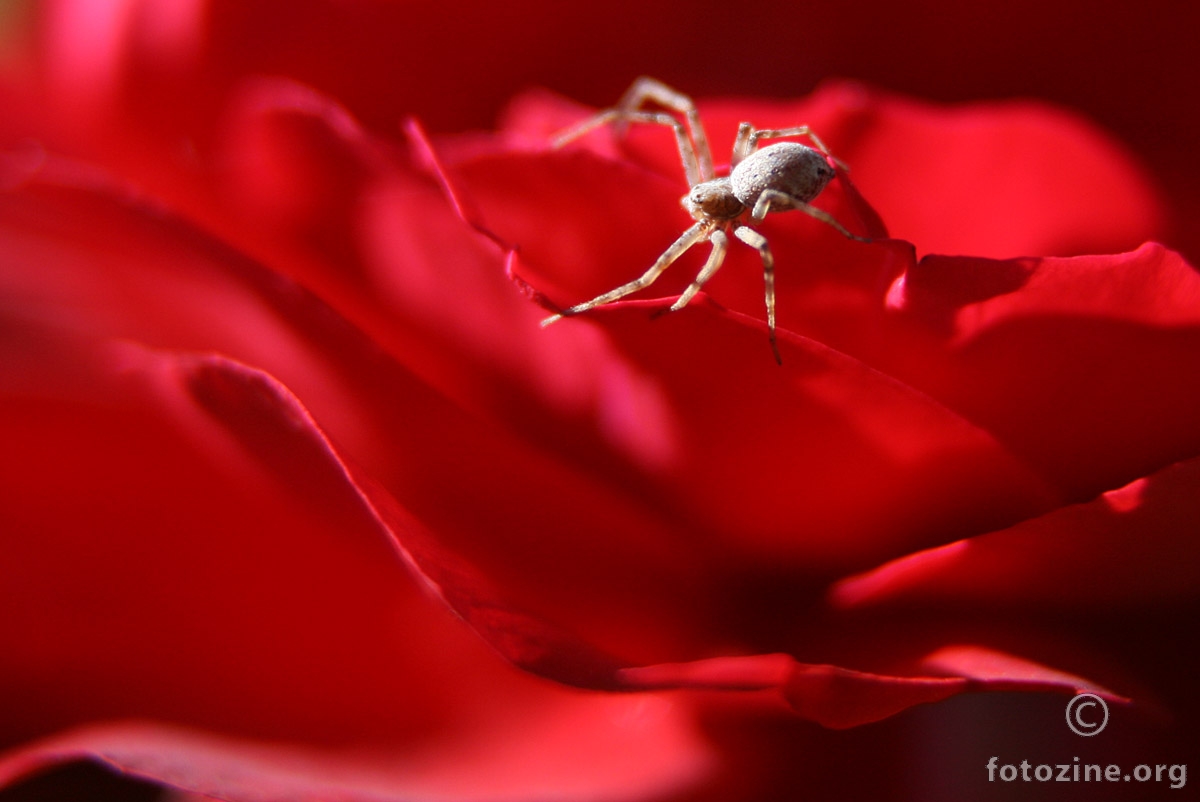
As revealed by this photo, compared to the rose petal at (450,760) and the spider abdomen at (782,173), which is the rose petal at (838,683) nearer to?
the rose petal at (450,760)

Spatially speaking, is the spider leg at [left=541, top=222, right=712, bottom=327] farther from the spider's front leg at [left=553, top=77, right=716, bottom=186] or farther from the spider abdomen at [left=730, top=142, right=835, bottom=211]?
the spider abdomen at [left=730, top=142, right=835, bottom=211]

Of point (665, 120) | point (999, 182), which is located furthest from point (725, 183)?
point (999, 182)

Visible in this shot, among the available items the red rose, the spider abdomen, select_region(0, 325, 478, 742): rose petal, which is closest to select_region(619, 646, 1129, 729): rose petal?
the red rose

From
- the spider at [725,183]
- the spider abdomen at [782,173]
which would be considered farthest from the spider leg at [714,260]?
the spider abdomen at [782,173]

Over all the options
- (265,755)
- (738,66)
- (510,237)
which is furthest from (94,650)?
(738,66)

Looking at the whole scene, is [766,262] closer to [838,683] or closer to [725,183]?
[838,683]

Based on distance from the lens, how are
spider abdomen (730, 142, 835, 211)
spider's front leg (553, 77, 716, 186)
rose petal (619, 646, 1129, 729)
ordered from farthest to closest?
spider abdomen (730, 142, 835, 211) < spider's front leg (553, 77, 716, 186) < rose petal (619, 646, 1129, 729)
